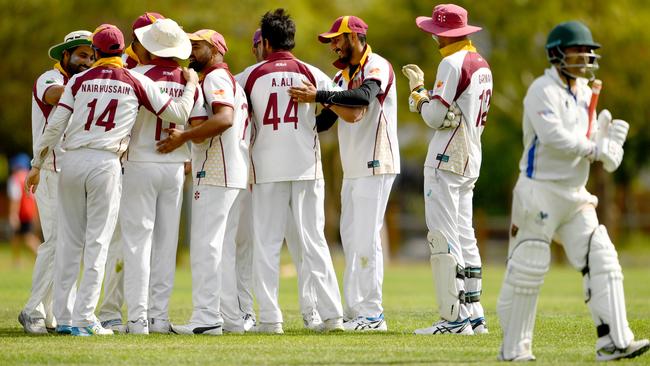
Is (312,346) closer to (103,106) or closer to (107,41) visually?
(103,106)

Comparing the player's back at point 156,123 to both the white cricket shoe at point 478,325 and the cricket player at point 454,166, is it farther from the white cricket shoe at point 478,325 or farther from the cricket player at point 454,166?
the white cricket shoe at point 478,325

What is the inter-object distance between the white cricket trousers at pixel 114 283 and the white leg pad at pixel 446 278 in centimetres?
293

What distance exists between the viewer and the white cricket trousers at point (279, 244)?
1036 centimetres

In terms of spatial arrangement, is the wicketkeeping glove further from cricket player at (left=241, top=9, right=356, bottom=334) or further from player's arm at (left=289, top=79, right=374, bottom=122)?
cricket player at (left=241, top=9, right=356, bottom=334)

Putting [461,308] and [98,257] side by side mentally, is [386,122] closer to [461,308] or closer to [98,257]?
[461,308]

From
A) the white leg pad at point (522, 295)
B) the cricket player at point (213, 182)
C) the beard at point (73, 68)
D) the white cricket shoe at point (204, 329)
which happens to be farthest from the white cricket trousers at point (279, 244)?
→ the white leg pad at point (522, 295)

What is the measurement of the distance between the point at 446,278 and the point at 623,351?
93.1 inches

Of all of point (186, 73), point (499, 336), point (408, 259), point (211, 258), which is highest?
point (186, 73)

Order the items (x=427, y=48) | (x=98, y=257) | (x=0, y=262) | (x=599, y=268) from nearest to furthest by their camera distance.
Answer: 1. (x=599, y=268)
2. (x=98, y=257)
3. (x=0, y=262)
4. (x=427, y=48)

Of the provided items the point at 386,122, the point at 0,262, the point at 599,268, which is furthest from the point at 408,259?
the point at 599,268

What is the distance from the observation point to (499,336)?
1018 centimetres

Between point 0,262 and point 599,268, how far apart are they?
2377 centimetres

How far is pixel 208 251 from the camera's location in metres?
10.1

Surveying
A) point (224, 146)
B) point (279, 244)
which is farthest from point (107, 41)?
point (279, 244)
